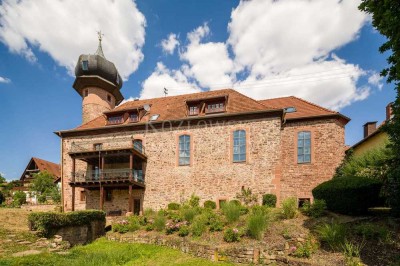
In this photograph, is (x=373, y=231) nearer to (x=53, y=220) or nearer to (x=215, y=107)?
(x=53, y=220)

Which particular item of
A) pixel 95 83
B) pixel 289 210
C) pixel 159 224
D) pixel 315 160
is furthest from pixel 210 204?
pixel 95 83

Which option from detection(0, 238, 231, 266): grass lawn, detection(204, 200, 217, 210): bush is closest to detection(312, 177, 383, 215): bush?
detection(0, 238, 231, 266): grass lawn

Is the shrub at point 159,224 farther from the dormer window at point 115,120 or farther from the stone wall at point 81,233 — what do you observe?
the dormer window at point 115,120

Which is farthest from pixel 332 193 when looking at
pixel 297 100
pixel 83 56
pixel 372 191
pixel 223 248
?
pixel 83 56

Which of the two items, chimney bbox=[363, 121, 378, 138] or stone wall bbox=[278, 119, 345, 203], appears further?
chimney bbox=[363, 121, 378, 138]

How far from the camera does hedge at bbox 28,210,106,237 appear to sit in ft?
36.5

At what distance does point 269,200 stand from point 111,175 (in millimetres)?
11225

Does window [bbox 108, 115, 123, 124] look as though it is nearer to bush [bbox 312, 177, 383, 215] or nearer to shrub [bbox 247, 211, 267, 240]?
shrub [bbox 247, 211, 267, 240]

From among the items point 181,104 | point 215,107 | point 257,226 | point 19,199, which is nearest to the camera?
point 257,226

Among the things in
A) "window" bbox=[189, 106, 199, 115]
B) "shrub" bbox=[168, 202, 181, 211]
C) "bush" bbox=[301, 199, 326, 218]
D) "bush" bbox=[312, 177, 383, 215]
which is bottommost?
"shrub" bbox=[168, 202, 181, 211]

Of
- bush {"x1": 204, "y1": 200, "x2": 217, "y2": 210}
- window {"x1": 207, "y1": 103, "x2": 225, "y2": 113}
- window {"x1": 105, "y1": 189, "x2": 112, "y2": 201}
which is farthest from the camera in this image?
window {"x1": 105, "y1": 189, "x2": 112, "y2": 201}

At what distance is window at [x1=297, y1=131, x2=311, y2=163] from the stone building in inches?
2.5

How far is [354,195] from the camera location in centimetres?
1115

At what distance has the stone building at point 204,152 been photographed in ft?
58.0
